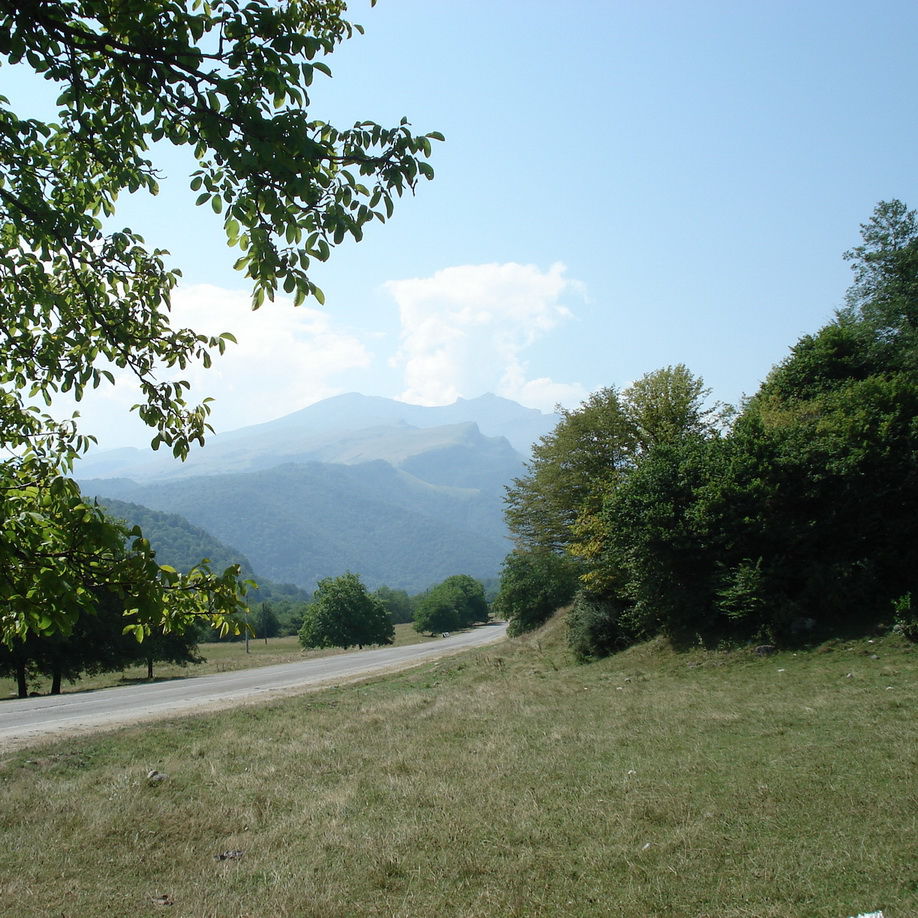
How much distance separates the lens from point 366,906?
19.2ft

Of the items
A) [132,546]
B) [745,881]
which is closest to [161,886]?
[132,546]

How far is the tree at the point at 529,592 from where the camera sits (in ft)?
134

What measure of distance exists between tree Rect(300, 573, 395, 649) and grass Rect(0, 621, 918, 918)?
72.4 meters

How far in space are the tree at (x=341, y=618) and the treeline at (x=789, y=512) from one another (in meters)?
61.7

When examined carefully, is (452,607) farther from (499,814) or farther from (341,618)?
(499,814)

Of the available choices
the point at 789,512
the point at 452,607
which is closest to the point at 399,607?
the point at 452,607

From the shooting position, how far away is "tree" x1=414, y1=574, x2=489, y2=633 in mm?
124750

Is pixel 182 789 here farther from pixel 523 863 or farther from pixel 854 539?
pixel 854 539

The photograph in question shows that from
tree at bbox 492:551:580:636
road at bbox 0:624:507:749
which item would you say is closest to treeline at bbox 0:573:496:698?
road at bbox 0:624:507:749

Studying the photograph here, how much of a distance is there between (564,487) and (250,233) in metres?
31.5

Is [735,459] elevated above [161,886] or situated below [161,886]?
above

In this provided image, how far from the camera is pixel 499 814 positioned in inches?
310

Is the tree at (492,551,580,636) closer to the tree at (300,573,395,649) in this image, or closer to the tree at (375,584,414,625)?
the tree at (300,573,395,649)

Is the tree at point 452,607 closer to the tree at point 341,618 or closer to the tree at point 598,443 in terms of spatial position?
the tree at point 341,618
